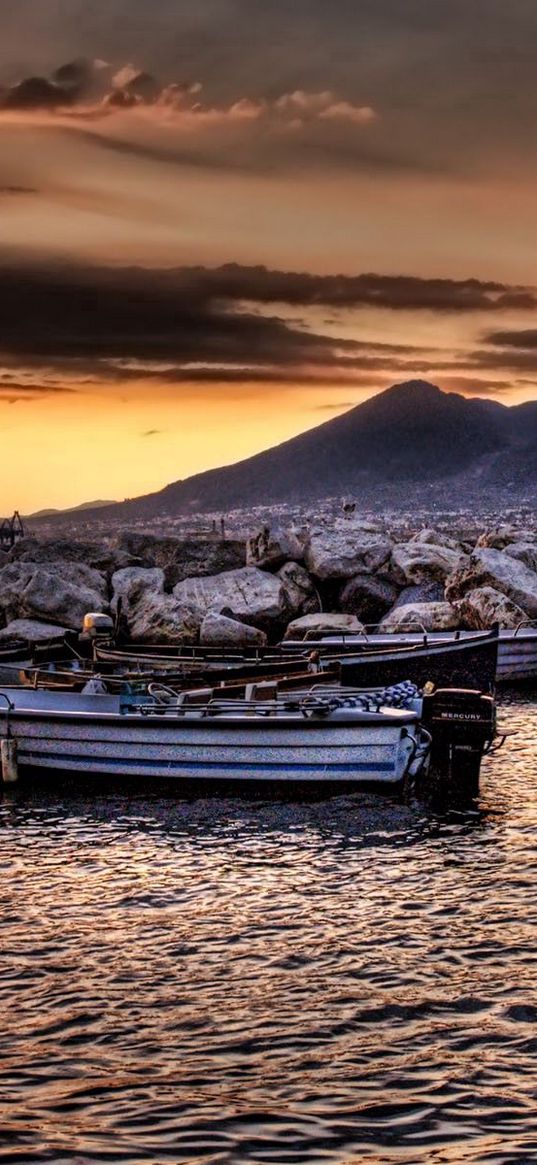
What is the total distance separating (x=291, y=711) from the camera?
25.0 metres

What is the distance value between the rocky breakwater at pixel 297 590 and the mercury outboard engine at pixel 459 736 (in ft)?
61.4

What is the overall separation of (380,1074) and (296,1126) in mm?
1330

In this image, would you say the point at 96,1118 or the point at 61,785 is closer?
the point at 96,1118

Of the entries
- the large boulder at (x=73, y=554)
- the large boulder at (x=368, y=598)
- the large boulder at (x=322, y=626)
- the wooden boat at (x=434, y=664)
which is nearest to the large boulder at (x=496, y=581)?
the large boulder at (x=322, y=626)

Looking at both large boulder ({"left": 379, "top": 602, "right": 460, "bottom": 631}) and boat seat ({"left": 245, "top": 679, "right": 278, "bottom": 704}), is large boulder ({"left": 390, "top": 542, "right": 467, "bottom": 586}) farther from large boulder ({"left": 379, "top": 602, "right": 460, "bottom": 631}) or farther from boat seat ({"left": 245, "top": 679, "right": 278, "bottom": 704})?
boat seat ({"left": 245, "top": 679, "right": 278, "bottom": 704})

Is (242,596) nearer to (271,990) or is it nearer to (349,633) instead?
(349,633)

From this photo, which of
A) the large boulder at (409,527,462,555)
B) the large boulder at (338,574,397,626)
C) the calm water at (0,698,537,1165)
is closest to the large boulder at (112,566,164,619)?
the large boulder at (338,574,397,626)

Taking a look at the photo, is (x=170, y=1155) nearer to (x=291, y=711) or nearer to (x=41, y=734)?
(x=291, y=711)

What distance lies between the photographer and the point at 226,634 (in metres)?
46.6

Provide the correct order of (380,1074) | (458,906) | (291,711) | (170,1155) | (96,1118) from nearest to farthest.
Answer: (170,1155) < (96,1118) < (380,1074) < (458,906) < (291,711)

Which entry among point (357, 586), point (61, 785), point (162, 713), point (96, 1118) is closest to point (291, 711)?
point (162, 713)

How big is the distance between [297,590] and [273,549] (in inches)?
120

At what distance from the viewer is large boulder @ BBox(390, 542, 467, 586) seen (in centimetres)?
5434

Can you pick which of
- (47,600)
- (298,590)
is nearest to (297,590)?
(298,590)
